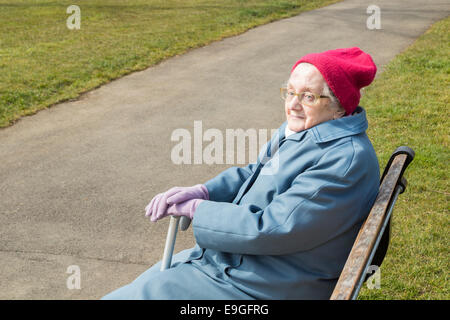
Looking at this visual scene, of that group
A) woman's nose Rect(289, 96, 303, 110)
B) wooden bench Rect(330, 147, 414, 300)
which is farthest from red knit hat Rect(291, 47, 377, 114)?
wooden bench Rect(330, 147, 414, 300)

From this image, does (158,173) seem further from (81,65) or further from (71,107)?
(81,65)

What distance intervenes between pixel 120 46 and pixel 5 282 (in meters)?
7.15

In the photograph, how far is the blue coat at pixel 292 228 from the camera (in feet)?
6.98

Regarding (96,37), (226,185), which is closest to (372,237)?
(226,185)

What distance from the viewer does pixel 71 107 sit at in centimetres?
731

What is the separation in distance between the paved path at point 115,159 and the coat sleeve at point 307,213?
5.70 feet

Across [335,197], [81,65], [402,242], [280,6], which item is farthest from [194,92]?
[280,6]

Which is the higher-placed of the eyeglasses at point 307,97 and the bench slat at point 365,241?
the eyeglasses at point 307,97

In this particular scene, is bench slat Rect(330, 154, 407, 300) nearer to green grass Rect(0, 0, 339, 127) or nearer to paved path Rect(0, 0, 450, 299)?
paved path Rect(0, 0, 450, 299)

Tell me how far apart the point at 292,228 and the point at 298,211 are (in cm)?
7

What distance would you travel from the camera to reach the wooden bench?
5.94ft

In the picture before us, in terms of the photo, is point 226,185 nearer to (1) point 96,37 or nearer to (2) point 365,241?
(2) point 365,241

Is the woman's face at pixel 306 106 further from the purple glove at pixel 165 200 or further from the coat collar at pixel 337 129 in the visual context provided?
the purple glove at pixel 165 200

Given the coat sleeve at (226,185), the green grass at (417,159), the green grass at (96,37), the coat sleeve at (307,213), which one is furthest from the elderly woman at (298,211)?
the green grass at (96,37)
